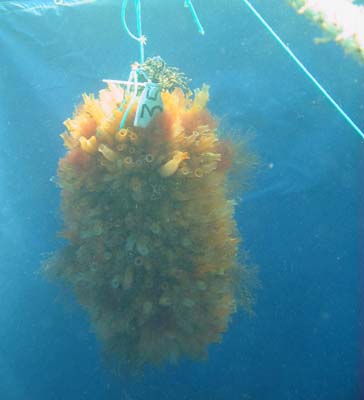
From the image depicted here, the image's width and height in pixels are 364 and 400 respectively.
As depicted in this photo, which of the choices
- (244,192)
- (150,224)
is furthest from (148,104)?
(244,192)

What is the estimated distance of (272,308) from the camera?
111 inches

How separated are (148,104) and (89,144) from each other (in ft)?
1.37

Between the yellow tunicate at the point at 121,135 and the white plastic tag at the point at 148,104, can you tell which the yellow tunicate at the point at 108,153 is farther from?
the white plastic tag at the point at 148,104

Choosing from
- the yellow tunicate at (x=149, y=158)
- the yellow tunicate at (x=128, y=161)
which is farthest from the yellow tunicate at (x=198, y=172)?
the yellow tunicate at (x=128, y=161)

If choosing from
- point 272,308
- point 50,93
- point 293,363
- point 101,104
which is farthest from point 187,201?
point 293,363

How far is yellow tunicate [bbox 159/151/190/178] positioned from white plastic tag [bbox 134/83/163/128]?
0.23 meters

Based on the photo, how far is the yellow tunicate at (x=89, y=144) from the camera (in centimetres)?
183

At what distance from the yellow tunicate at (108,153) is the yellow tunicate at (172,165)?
0.25 metres

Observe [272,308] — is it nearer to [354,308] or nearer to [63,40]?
[354,308]

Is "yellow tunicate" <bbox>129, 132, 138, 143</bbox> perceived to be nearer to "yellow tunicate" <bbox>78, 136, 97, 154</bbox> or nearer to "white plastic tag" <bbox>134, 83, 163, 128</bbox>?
"white plastic tag" <bbox>134, 83, 163, 128</bbox>

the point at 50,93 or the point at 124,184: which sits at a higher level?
the point at 50,93

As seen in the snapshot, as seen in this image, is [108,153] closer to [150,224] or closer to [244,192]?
[150,224]

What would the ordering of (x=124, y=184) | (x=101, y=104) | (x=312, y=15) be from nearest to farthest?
(x=124, y=184), (x=101, y=104), (x=312, y=15)

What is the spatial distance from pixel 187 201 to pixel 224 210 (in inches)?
10.3
